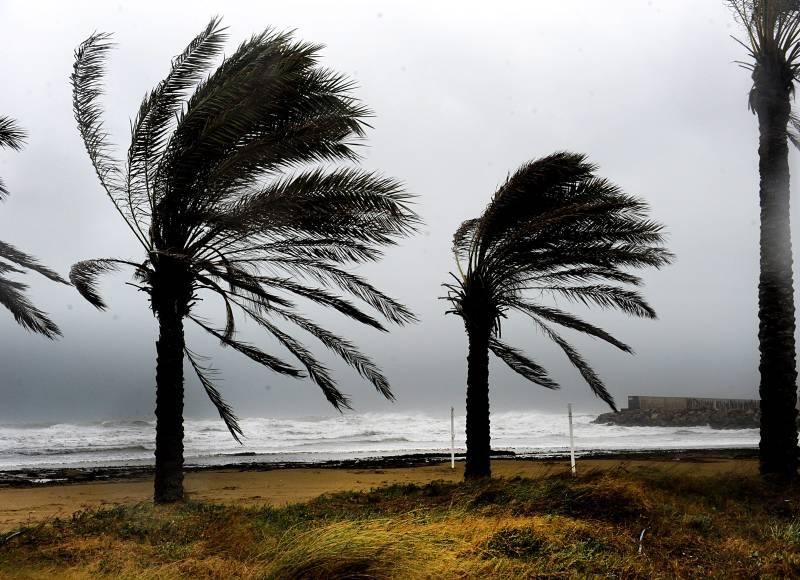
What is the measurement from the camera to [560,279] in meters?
14.9

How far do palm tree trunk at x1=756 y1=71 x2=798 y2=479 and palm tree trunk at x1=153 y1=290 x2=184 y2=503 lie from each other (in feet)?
31.4

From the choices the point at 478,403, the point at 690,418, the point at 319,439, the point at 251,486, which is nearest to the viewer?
the point at 478,403

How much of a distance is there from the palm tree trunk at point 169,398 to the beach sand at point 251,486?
50.2 inches

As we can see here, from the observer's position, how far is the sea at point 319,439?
1163 inches

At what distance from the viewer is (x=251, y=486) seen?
15820mm

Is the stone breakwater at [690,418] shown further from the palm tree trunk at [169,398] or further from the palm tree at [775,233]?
the palm tree trunk at [169,398]

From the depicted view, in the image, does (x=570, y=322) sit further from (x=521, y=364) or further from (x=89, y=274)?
(x=89, y=274)

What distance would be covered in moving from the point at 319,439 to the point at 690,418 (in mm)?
27127

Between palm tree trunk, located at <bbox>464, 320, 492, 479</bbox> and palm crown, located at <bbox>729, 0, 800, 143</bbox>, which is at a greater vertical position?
palm crown, located at <bbox>729, 0, 800, 143</bbox>

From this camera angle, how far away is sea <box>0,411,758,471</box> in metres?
29.5

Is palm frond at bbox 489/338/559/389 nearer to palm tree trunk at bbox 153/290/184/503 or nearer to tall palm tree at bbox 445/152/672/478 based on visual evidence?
tall palm tree at bbox 445/152/672/478

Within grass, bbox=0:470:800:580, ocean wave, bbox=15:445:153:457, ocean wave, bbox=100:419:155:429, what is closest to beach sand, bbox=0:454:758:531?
grass, bbox=0:470:800:580

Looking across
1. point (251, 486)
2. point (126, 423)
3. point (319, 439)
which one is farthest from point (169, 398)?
point (126, 423)

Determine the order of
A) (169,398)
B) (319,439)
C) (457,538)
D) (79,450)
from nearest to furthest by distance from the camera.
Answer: (457,538), (169,398), (79,450), (319,439)
